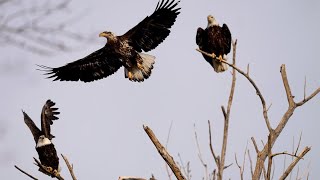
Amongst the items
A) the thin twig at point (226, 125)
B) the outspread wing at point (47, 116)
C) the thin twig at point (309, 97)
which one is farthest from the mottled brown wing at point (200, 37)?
the thin twig at point (309, 97)

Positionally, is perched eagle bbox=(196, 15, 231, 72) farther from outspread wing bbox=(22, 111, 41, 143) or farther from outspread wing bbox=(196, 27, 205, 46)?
outspread wing bbox=(22, 111, 41, 143)

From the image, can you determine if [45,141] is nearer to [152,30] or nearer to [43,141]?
[43,141]

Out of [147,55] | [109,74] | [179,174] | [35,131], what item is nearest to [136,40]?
[147,55]

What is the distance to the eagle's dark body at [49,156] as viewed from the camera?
8133mm

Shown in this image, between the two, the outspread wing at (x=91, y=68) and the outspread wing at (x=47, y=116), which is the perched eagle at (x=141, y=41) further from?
the outspread wing at (x=47, y=116)

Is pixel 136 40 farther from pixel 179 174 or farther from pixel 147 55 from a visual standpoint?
pixel 179 174

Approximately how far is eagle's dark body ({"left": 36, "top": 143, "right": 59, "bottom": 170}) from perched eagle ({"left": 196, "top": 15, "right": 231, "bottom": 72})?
8.58 ft

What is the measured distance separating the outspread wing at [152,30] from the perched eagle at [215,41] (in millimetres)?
489

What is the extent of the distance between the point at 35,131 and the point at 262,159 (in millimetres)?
5211

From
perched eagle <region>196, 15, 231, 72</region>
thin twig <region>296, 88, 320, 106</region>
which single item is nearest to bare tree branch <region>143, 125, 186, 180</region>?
thin twig <region>296, 88, 320, 106</region>

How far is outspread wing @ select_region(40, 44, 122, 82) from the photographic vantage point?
8.76 m

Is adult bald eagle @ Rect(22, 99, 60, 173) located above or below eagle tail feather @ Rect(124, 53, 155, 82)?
below

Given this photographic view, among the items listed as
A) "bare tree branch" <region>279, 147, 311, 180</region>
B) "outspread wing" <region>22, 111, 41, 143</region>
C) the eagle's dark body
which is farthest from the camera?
"outspread wing" <region>22, 111, 41, 143</region>

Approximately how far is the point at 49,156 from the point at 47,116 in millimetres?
750
